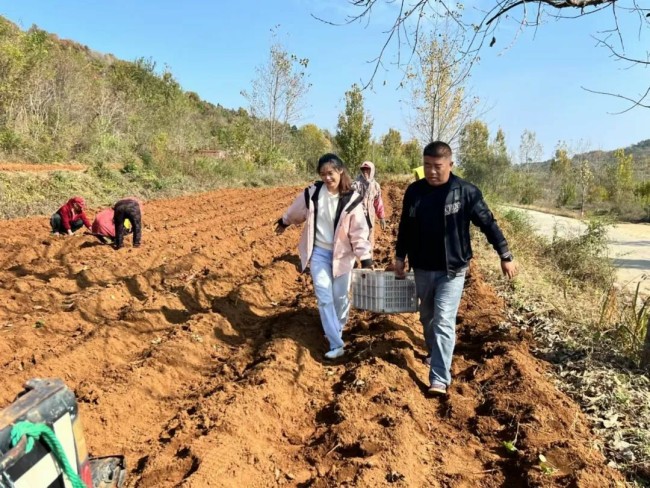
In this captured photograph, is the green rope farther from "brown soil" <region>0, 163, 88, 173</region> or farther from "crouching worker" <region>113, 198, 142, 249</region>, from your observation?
"brown soil" <region>0, 163, 88, 173</region>

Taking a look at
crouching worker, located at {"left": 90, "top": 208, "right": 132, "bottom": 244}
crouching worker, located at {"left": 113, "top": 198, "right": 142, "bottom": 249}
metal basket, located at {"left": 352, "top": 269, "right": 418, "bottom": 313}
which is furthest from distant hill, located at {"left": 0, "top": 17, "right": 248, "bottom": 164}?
metal basket, located at {"left": 352, "top": 269, "right": 418, "bottom": 313}

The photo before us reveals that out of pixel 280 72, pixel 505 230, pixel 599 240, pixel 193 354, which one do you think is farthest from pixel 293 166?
pixel 193 354

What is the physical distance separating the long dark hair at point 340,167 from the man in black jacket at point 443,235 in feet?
2.18

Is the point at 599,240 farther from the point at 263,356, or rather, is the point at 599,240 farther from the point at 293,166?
the point at 293,166

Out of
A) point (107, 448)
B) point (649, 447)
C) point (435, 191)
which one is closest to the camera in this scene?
point (649, 447)

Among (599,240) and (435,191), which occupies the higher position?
(435,191)

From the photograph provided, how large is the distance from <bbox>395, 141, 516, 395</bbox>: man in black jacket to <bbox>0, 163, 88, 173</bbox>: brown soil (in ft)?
48.5

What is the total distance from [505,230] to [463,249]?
8988 millimetres

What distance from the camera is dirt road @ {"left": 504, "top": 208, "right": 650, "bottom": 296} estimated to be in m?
12.7

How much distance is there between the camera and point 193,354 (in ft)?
16.3

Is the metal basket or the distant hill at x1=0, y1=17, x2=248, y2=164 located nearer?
the metal basket

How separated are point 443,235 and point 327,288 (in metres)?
1.26

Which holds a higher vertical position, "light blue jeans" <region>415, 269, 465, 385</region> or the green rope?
the green rope

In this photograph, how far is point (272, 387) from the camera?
415 cm
